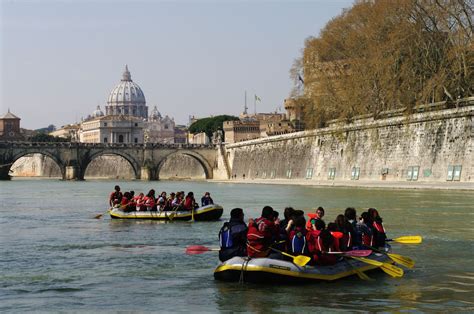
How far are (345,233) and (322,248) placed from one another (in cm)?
111

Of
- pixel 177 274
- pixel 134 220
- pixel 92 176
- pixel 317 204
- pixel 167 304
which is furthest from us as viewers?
pixel 92 176

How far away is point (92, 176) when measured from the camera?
169 metres

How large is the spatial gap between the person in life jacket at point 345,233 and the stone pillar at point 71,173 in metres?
112

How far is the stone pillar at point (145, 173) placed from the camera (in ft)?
444

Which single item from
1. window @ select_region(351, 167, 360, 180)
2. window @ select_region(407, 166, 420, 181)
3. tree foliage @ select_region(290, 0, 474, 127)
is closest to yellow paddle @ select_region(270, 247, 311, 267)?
tree foliage @ select_region(290, 0, 474, 127)

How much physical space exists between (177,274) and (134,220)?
54.2 feet

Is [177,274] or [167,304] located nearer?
[167,304]

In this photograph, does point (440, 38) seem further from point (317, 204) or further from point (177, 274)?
point (177, 274)

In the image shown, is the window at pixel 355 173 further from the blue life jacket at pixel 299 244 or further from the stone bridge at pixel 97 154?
the stone bridge at pixel 97 154

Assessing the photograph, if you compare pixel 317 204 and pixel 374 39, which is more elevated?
pixel 374 39

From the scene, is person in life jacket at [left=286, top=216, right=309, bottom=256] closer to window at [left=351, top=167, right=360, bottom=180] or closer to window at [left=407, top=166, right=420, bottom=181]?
window at [left=407, top=166, right=420, bottom=181]

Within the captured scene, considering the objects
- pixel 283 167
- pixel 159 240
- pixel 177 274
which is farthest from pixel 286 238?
pixel 283 167

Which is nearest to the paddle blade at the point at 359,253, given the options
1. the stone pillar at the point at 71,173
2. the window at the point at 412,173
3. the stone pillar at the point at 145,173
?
the window at the point at 412,173

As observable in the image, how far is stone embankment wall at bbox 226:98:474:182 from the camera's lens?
60.9m
